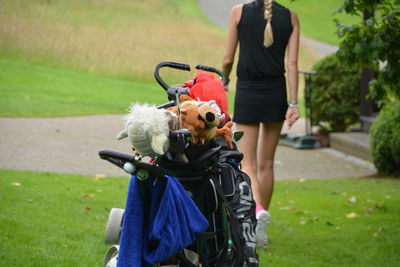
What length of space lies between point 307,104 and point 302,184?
421 centimetres

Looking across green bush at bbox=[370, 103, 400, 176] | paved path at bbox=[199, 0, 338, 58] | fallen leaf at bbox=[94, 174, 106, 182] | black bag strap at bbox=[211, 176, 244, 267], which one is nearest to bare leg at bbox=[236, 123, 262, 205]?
black bag strap at bbox=[211, 176, 244, 267]

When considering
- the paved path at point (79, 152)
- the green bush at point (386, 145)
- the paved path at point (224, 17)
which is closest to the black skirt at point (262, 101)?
the paved path at point (79, 152)

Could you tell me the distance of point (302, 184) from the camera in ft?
31.2

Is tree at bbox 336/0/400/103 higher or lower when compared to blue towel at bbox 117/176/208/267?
higher

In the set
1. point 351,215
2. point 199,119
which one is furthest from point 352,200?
point 199,119

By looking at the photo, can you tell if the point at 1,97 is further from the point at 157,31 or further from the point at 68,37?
the point at 157,31

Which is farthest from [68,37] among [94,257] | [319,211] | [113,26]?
[94,257]

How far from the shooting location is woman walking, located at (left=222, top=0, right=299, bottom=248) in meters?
5.84

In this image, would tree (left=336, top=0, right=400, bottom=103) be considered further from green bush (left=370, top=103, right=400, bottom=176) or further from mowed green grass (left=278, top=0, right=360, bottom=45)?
mowed green grass (left=278, top=0, right=360, bottom=45)

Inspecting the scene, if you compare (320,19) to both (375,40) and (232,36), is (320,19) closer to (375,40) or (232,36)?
(375,40)

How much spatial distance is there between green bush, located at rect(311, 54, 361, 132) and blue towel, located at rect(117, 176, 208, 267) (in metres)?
10.4

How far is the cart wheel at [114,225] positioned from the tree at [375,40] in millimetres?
2484

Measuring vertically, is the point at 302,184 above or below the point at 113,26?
below

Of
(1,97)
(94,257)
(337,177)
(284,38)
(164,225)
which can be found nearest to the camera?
(164,225)
